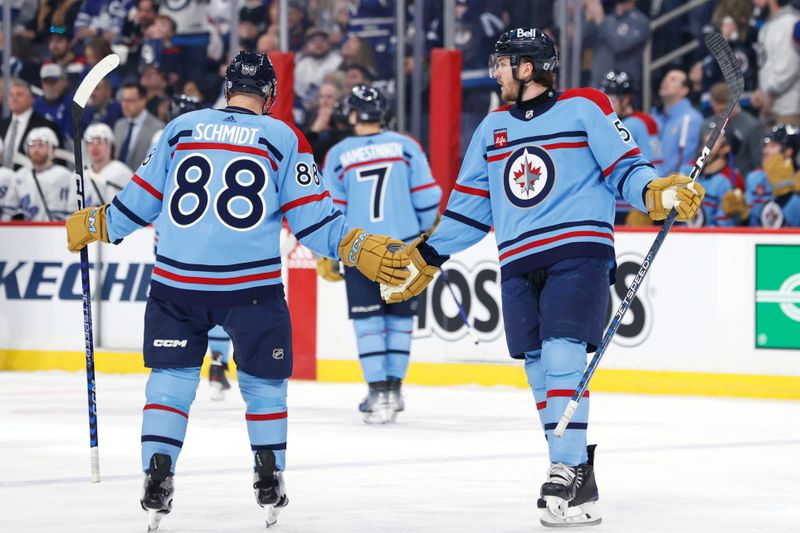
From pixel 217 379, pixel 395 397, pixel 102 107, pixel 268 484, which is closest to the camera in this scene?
pixel 268 484

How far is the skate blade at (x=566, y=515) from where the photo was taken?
4391mm

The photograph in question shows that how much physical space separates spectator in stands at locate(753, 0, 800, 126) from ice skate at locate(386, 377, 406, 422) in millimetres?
3714

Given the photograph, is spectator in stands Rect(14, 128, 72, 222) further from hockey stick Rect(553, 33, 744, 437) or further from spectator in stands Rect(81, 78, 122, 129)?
hockey stick Rect(553, 33, 744, 437)

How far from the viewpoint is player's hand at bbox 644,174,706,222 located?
14.0 ft

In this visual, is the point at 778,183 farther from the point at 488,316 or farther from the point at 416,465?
the point at 416,465

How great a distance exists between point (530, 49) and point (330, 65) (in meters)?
7.02

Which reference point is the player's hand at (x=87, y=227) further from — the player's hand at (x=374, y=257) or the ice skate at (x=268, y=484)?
the ice skate at (x=268, y=484)

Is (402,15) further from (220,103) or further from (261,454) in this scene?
(261,454)

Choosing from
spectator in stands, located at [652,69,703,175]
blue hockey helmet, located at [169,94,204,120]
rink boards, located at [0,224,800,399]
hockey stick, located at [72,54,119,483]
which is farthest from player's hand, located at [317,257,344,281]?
hockey stick, located at [72,54,119,483]

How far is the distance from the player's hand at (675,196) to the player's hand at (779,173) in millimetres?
5068

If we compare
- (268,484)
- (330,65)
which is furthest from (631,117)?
(268,484)

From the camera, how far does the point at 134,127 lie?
1152 cm

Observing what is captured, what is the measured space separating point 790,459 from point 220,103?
22.0 ft

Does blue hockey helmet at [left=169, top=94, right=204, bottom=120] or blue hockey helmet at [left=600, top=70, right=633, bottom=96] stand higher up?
blue hockey helmet at [left=600, top=70, right=633, bottom=96]
